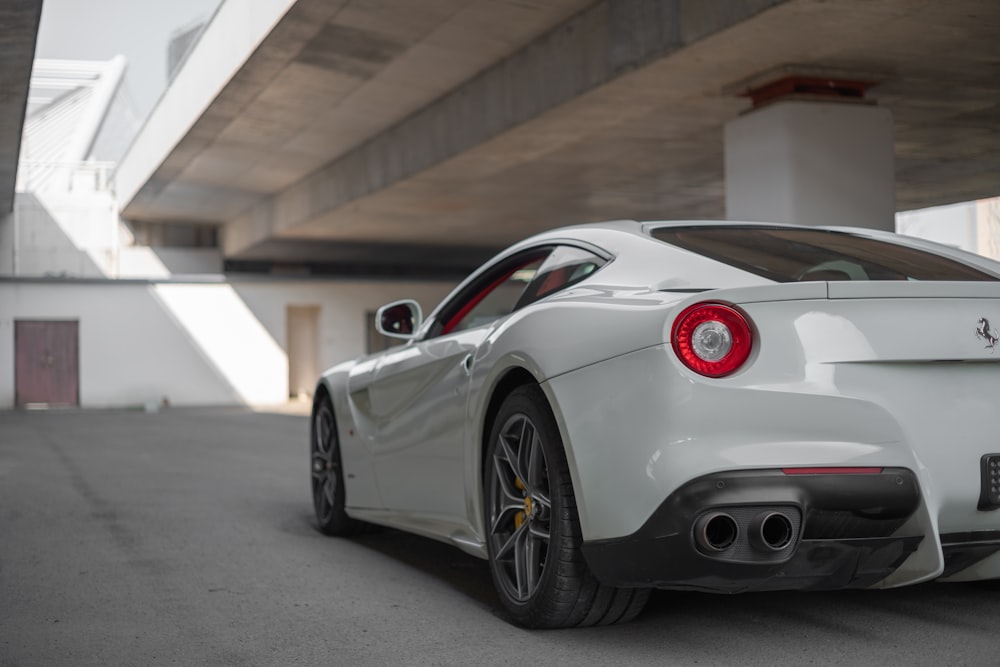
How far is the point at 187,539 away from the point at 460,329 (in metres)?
2.25

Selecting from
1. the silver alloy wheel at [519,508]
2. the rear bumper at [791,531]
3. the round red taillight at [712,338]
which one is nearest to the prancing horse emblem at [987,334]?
the rear bumper at [791,531]

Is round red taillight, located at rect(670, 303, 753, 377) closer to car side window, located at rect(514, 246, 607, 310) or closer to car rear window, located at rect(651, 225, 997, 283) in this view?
car rear window, located at rect(651, 225, 997, 283)

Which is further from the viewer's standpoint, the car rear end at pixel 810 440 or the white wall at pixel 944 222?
the white wall at pixel 944 222

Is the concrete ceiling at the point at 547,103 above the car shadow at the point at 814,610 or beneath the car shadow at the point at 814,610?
above

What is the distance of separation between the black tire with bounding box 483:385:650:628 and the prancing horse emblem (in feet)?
4.14

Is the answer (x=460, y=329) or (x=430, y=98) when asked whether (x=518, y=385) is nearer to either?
(x=460, y=329)

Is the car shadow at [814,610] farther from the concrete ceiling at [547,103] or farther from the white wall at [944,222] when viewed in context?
the white wall at [944,222]

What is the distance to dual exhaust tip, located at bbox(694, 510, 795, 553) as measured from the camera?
2.93 m

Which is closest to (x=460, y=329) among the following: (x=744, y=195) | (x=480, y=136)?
(x=744, y=195)

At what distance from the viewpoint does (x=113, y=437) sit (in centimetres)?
1585

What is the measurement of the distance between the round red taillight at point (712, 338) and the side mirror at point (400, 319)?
237cm

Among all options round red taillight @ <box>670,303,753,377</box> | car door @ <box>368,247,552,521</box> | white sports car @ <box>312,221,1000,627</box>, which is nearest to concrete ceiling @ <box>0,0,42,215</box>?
car door @ <box>368,247,552,521</box>

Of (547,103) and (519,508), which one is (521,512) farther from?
(547,103)

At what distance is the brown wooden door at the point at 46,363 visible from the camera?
28578 mm
